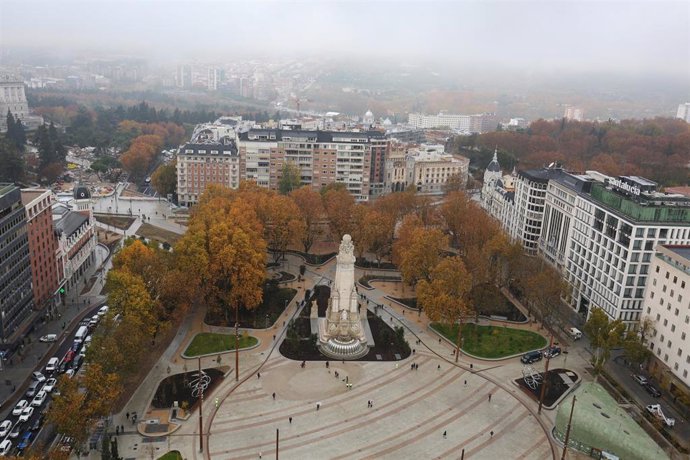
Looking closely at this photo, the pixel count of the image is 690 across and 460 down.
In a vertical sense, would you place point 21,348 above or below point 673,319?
below

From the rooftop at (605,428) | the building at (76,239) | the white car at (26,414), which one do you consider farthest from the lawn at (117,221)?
the rooftop at (605,428)

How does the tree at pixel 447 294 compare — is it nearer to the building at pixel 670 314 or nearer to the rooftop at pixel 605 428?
the rooftop at pixel 605 428

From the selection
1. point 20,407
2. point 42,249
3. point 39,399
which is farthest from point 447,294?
point 42,249

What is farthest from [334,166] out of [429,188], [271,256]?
[271,256]

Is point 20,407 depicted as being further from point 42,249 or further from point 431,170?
point 431,170

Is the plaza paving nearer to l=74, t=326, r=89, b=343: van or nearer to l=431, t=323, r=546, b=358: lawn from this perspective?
l=431, t=323, r=546, b=358: lawn

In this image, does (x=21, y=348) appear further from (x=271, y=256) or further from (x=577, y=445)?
(x=577, y=445)
